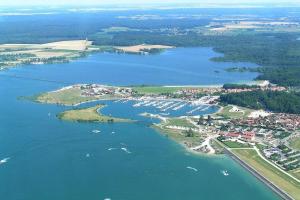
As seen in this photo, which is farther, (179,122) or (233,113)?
(233,113)

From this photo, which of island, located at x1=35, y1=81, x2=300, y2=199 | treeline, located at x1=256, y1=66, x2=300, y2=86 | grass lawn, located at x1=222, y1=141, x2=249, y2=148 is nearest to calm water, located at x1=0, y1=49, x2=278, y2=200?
island, located at x1=35, y1=81, x2=300, y2=199

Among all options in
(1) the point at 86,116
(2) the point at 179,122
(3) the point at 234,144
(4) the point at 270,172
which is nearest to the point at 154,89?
(1) the point at 86,116

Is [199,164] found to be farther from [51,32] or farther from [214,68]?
[51,32]

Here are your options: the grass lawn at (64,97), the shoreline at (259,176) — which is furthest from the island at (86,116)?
the shoreline at (259,176)

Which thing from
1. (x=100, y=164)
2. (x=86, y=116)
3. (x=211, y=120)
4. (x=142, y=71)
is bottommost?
(x=142, y=71)

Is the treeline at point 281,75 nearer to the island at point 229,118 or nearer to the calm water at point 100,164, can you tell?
the island at point 229,118

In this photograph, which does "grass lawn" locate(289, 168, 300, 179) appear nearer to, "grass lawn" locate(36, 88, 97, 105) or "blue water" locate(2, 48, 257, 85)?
"grass lawn" locate(36, 88, 97, 105)

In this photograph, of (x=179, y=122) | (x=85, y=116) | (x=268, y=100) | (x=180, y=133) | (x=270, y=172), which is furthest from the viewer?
→ (x=268, y=100)

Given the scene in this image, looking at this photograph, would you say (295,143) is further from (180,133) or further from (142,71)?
(142,71)
